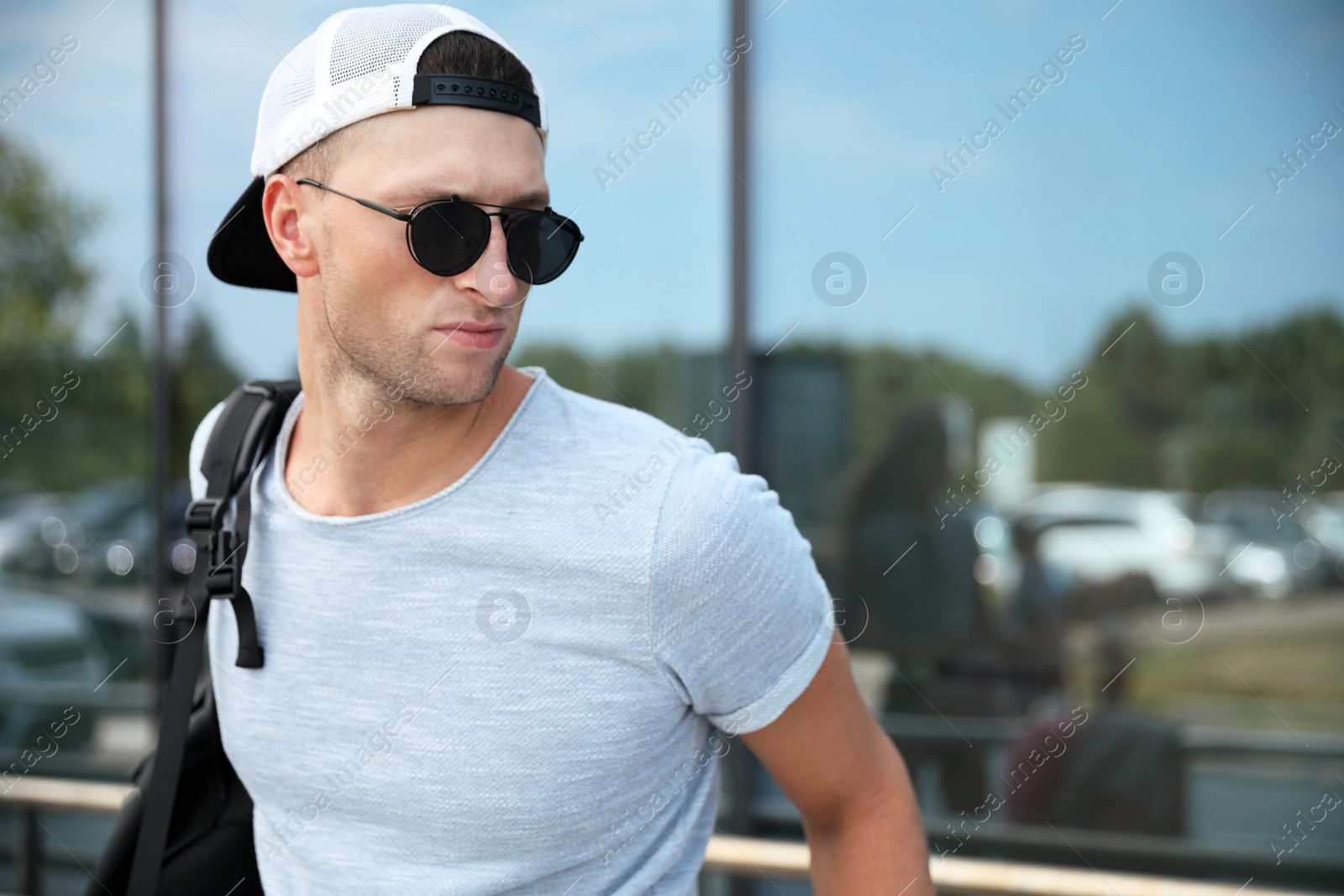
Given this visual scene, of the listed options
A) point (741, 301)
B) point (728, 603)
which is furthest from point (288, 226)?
point (741, 301)

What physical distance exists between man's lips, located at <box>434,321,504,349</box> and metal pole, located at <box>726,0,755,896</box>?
232cm

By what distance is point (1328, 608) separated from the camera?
3.53m

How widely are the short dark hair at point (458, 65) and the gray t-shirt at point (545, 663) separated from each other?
429 millimetres

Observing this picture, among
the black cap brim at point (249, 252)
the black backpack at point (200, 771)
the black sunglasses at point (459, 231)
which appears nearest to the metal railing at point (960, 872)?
the black backpack at point (200, 771)

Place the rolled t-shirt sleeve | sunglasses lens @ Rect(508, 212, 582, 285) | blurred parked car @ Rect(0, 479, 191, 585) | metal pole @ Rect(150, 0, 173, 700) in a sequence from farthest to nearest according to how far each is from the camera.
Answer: blurred parked car @ Rect(0, 479, 191, 585) → metal pole @ Rect(150, 0, 173, 700) → sunglasses lens @ Rect(508, 212, 582, 285) → the rolled t-shirt sleeve

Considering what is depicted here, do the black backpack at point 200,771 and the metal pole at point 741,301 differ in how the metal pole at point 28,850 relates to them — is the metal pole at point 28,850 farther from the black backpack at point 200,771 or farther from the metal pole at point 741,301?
the metal pole at point 741,301

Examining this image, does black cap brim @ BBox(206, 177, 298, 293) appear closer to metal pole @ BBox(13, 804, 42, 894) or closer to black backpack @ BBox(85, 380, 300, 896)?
black backpack @ BBox(85, 380, 300, 896)

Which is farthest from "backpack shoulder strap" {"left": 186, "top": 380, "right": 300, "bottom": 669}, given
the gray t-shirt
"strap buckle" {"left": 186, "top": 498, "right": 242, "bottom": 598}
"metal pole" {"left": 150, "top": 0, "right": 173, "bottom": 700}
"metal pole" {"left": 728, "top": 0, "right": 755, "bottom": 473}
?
"metal pole" {"left": 150, "top": 0, "right": 173, "bottom": 700}

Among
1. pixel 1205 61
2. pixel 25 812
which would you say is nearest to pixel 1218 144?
pixel 1205 61

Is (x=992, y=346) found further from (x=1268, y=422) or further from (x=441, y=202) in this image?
(x=441, y=202)

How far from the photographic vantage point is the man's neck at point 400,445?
5.00 feet

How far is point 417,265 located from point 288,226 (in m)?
0.29

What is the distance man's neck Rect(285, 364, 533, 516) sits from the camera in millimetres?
1524

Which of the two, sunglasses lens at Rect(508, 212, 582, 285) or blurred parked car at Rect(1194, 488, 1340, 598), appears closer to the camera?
sunglasses lens at Rect(508, 212, 582, 285)
